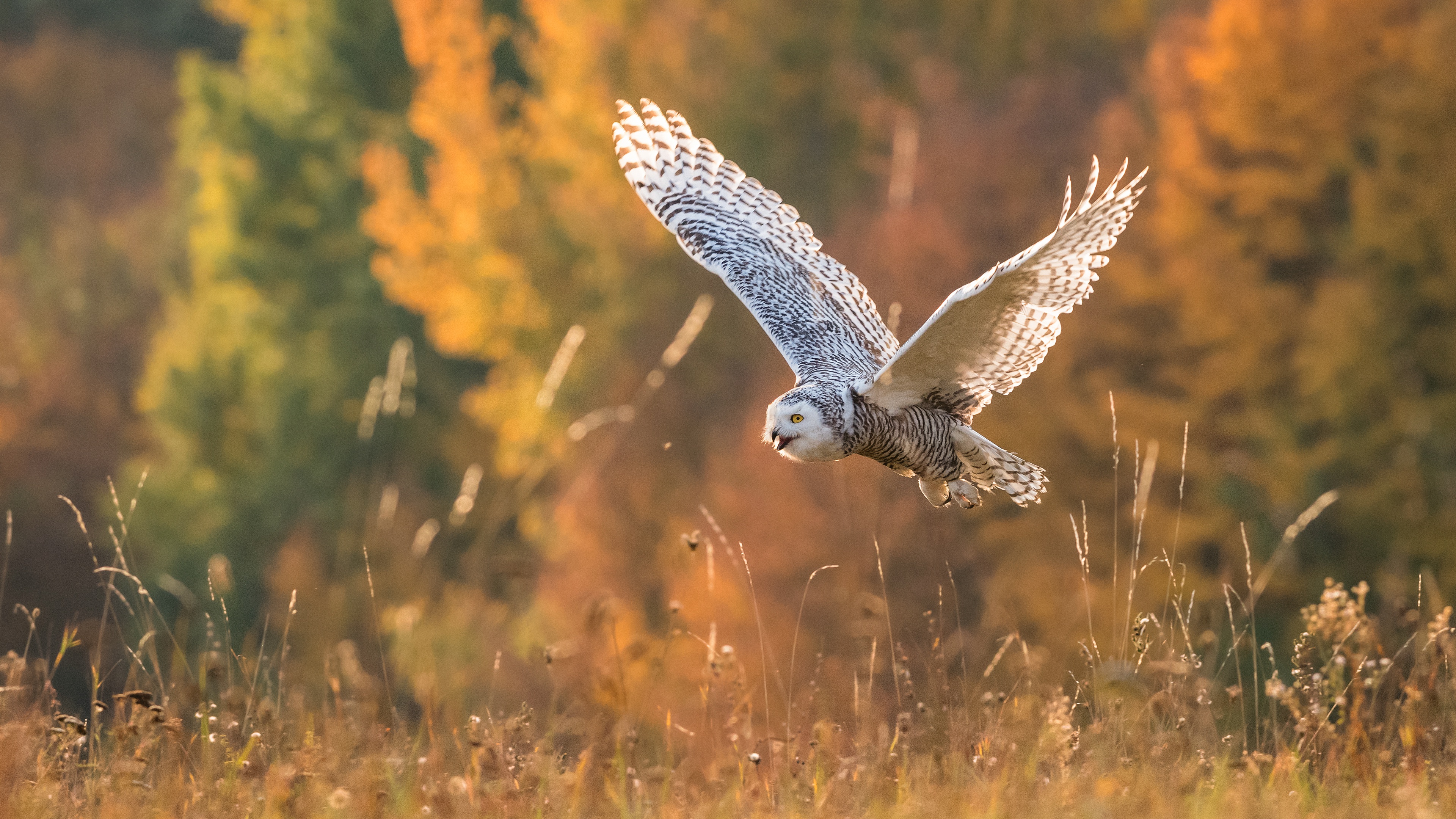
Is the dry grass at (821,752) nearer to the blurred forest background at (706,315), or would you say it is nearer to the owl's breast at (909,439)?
the owl's breast at (909,439)

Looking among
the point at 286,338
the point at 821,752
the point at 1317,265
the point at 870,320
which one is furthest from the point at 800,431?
the point at 286,338

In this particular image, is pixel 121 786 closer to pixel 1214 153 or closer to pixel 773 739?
pixel 773 739

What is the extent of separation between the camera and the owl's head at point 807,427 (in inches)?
200

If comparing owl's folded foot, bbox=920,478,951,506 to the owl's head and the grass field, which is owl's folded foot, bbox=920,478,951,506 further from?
the grass field

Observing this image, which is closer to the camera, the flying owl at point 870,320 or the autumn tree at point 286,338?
the flying owl at point 870,320

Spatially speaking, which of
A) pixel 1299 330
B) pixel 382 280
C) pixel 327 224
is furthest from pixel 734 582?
pixel 327 224

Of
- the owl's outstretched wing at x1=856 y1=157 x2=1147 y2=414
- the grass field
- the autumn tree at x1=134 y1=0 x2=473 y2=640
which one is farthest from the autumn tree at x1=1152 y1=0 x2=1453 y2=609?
the autumn tree at x1=134 y1=0 x2=473 y2=640

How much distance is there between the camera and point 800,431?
508 centimetres

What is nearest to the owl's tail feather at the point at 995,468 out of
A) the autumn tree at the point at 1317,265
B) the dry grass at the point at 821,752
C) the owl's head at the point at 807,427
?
the owl's head at the point at 807,427

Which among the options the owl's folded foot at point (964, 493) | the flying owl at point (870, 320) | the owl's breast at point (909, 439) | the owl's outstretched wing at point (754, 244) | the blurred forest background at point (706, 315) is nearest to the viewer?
the flying owl at point (870, 320)

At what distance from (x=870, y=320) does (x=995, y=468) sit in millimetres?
1266

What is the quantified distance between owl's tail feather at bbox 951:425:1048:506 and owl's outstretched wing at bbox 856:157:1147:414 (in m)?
0.12

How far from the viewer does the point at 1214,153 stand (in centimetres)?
1599

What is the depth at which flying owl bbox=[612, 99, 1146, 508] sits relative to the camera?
4.94m
